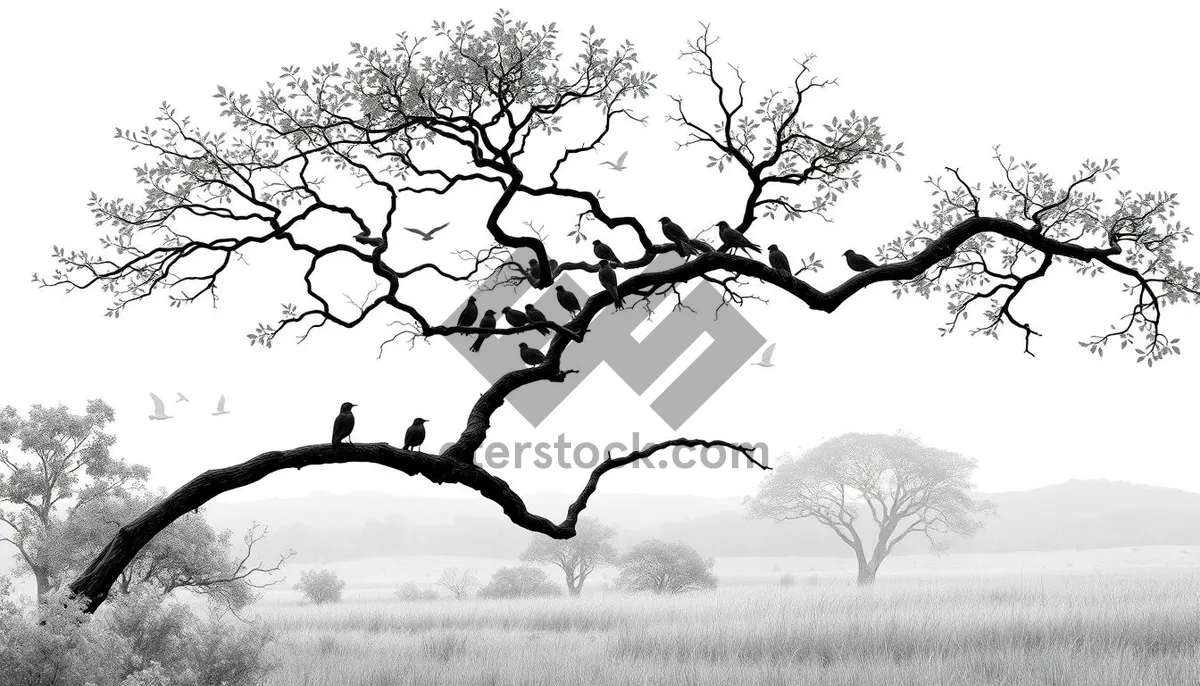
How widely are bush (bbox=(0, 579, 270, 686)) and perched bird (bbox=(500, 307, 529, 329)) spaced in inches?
144

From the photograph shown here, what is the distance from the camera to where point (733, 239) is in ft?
26.2

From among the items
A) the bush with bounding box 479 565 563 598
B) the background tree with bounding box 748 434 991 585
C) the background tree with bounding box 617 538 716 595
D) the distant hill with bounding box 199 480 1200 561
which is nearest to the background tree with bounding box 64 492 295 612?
the background tree with bounding box 617 538 716 595

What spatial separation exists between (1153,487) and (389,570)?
10717 centimetres

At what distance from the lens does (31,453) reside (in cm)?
1697

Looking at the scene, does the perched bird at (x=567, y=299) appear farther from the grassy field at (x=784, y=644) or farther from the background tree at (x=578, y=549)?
the background tree at (x=578, y=549)

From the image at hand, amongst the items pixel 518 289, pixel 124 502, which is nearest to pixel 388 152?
pixel 518 289

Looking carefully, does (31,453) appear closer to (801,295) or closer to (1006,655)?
(801,295)

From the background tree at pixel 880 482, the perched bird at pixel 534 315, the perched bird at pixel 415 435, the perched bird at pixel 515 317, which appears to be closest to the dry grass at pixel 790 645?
the perched bird at pixel 415 435

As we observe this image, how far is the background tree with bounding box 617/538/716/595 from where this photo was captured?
3219cm

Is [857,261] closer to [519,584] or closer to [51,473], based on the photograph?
[51,473]

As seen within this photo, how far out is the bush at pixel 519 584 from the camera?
35.1 metres

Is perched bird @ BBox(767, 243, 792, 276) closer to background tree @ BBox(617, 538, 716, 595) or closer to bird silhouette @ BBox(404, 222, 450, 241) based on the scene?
bird silhouette @ BBox(404, 222, 450, 241)

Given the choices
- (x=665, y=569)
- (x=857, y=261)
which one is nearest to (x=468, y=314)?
(x=857, y=261)

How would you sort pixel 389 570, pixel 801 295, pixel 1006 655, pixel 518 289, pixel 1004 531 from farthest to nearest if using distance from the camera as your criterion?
pixel 1004 531
pixel 389 570
pixel 1006 655
pixel 518 289
pixel 801 295
